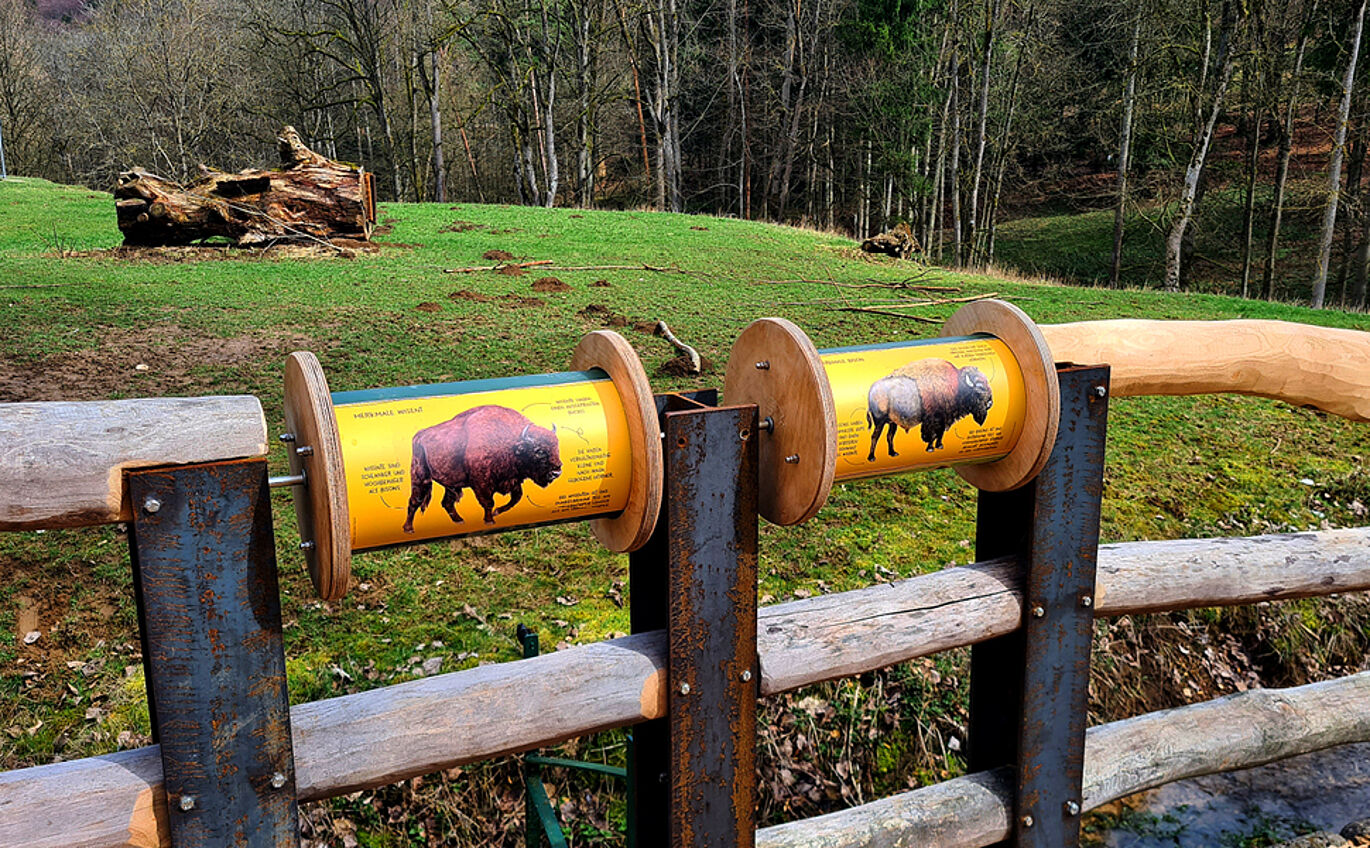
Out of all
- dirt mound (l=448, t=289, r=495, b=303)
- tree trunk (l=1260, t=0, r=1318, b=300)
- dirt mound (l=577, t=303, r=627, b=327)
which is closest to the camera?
dirt mound (l=577, t=303, r=627, b=327)

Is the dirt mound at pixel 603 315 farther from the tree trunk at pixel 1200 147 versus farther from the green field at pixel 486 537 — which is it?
the tree trunk at pixel 1200 147

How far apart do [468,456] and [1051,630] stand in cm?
139

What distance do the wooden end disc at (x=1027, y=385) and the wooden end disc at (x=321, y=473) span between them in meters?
1.26

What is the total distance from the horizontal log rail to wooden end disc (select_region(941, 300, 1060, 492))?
30 cm

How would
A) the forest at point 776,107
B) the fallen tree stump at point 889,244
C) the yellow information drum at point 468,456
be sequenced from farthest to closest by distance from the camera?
the forest at point 776,107, the fallen tree stump at point 889,244, the yellow information drum at point 468,456

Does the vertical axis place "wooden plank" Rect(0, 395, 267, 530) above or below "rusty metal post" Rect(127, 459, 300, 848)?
above

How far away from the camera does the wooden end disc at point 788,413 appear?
1.59m

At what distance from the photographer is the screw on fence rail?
1.96m

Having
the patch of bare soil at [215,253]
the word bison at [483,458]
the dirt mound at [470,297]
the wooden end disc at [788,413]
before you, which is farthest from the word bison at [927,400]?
the patch of bare soil at [215,253]

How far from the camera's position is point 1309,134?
113ft

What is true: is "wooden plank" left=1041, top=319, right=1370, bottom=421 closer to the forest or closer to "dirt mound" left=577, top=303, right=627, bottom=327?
"dirt mound" left=577, top=303, right=627, bottom=327

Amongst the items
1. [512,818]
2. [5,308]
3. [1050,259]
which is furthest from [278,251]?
[1050,259]

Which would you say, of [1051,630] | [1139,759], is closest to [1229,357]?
[1051,630]

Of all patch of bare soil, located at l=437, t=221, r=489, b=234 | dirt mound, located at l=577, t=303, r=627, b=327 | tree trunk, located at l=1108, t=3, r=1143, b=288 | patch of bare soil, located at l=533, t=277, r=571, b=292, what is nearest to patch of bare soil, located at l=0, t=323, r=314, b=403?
dirt mound, located at l=577, t=303, r=627, b=327
